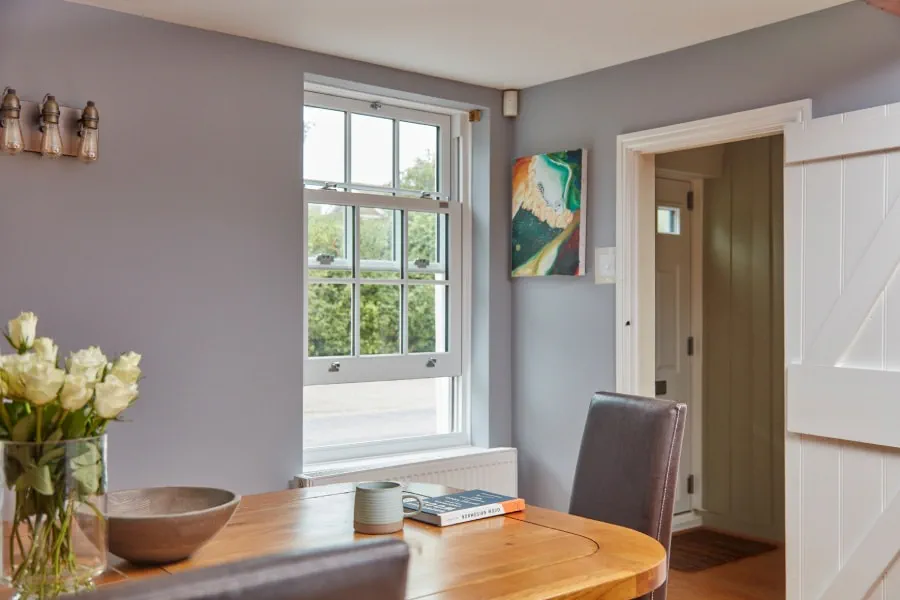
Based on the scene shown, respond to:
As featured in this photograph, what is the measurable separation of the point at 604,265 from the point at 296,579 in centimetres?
322

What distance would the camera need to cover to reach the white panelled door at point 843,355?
2.88 metres

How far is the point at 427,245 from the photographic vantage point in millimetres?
4312

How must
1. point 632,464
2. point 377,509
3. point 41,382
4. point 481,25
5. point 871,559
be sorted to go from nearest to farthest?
1. point 41,382
2. point 377,509
3. point 632,464
4. point 871,559
5. point 481,25

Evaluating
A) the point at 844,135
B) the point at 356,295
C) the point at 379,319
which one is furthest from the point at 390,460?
the point at 844,135

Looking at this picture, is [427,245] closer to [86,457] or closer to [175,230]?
[175,230]

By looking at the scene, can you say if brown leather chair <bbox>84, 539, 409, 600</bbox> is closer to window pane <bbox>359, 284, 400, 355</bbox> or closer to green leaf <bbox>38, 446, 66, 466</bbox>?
green leaf <bbox>38, 446, 66, 466</bbox>

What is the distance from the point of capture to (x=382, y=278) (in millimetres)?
4117

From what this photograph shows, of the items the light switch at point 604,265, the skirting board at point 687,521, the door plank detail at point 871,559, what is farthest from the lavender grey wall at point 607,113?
the door plank detail at point 871,559

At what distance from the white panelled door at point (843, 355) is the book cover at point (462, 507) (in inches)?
55.7

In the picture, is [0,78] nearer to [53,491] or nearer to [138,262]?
[138,262]

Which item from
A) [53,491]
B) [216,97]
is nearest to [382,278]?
[216,97]

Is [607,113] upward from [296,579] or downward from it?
upward

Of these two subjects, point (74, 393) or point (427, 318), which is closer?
point (74, 393)

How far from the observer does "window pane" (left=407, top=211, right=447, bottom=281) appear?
13.9 ft
